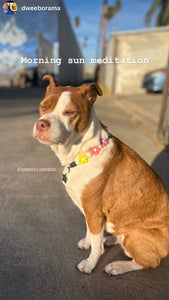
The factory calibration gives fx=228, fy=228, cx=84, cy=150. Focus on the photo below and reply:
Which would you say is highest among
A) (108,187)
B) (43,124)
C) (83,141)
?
(43,124)

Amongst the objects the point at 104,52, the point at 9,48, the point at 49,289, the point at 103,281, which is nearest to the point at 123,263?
the point at 103,281

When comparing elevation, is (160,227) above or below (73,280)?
above

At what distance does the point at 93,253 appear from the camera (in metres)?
2.20

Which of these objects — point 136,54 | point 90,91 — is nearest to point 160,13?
point 136,54

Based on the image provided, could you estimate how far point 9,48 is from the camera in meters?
16.9

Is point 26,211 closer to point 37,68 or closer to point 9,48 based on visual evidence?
point 9,48

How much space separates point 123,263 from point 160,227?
0.52 m

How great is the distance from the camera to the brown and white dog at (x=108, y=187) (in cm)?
194

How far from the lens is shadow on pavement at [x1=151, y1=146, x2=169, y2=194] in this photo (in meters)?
4.07

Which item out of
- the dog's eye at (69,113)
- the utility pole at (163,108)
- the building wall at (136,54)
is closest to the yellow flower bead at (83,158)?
the dog's eye at (69,113)

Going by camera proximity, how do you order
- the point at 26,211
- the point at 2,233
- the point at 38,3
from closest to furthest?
the point at 2,233
the point at 26,211
the point at 38,3

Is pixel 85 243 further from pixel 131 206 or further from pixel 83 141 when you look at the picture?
pixel 83 141

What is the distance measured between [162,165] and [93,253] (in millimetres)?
2889

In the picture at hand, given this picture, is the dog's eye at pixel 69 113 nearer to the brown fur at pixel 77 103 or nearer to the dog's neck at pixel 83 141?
the brown fur at pixel 77 103
